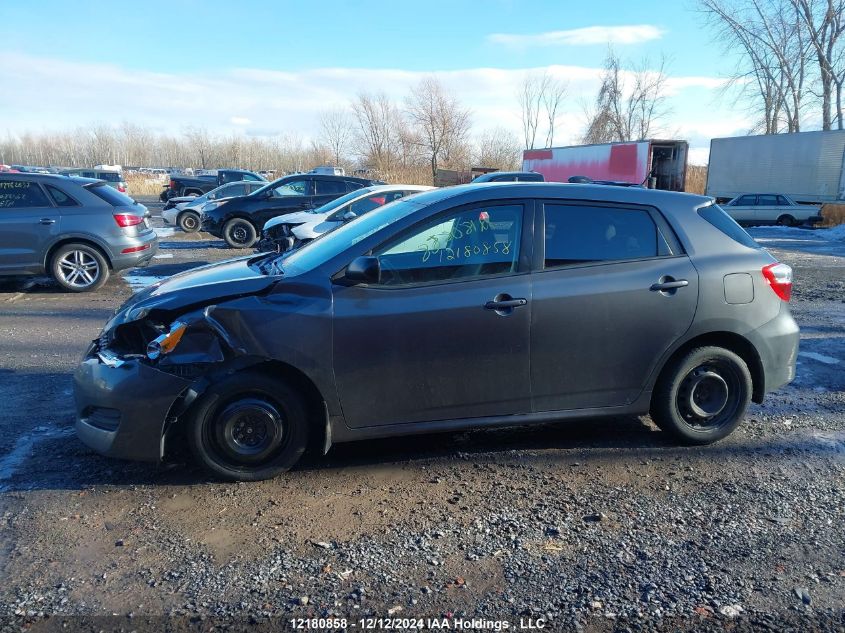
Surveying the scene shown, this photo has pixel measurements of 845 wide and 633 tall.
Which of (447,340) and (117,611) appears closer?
(117,611)

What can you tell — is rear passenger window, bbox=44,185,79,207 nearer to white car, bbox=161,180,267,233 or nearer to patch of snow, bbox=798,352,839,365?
white car, bbox=161,180,267,233

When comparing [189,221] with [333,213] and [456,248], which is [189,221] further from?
[456,248]

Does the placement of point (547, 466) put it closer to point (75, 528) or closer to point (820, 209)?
point (75, 528)

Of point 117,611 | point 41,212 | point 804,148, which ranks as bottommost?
point 117,611

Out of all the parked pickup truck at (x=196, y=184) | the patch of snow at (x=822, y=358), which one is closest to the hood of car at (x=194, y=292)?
the patch of snow at (x=822, y=358)

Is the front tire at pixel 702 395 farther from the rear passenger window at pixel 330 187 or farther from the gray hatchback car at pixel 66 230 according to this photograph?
the rear passenger window at pixel 330 187

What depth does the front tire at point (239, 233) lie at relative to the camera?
15141 mm

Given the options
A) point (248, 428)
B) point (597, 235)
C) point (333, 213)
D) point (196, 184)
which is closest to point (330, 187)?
point (333, 213)

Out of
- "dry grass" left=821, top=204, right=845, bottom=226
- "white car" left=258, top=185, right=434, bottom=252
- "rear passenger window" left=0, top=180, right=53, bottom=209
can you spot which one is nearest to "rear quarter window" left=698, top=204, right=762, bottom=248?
"white car" left=258, top=185, right=434, bottom=252

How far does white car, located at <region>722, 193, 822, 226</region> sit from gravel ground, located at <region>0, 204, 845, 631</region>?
79.2 ft

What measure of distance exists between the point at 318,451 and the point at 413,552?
1291 mm

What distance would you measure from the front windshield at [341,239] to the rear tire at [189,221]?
1617cm

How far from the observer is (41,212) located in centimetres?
920

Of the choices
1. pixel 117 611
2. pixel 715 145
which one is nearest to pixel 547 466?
pixel 117 611
